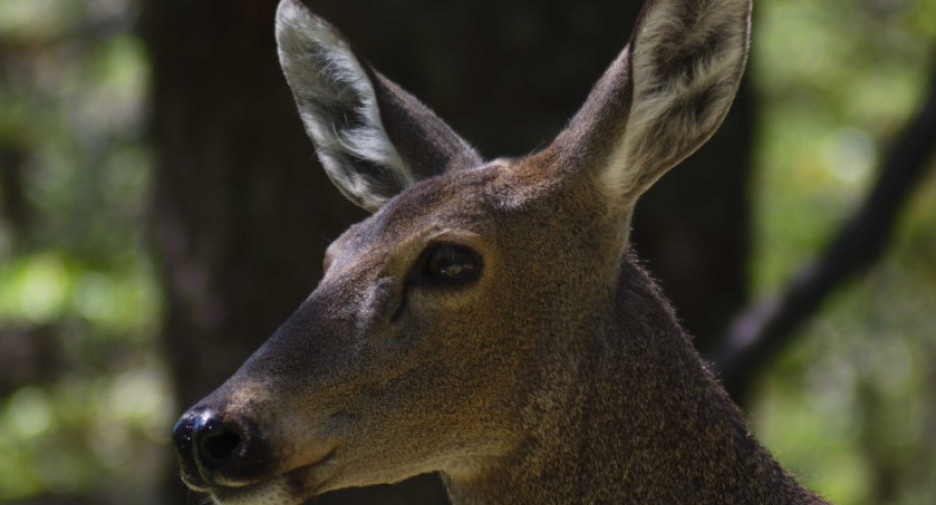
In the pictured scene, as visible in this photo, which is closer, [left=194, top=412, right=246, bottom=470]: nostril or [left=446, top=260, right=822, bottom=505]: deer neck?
[left=194, top=412, right=246, bottom=470]: nostril

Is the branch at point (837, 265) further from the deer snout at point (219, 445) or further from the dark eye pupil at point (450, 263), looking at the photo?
the deer snout at point (219, 445)

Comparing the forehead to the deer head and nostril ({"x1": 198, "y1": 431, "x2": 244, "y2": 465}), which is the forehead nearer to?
the deer head

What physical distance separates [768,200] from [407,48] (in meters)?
5.44

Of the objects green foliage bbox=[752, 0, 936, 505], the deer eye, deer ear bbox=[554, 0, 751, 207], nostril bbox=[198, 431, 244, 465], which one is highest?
deer ear bbox=[554, 0, 751, 207]

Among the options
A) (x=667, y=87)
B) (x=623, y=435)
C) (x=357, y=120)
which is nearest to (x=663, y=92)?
(x=667, y=87)

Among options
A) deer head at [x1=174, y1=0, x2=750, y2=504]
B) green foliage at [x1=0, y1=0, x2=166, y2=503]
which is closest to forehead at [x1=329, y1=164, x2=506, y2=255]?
deer head at [x1=174, y1=0, x2=750, y2=504]

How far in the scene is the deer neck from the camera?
3898 millimetres

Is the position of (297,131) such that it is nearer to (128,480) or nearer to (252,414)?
(252,414)

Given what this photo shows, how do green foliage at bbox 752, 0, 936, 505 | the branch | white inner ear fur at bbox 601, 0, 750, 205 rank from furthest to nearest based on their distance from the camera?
1. green foliage at bbox 752, 0, 936, 505
2. the branch
3. white inner ear fur at bbox 601, 0, 750, 205

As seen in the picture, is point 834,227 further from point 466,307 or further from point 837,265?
point 466,307

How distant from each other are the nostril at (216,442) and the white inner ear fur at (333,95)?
4.67ft

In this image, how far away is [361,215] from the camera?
23.6ft

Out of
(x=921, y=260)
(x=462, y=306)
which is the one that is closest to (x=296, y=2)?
(x=462, y=306)

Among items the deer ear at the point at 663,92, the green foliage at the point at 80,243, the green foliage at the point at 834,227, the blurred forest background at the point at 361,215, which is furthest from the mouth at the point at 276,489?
the green foliage at the point at 834,227
